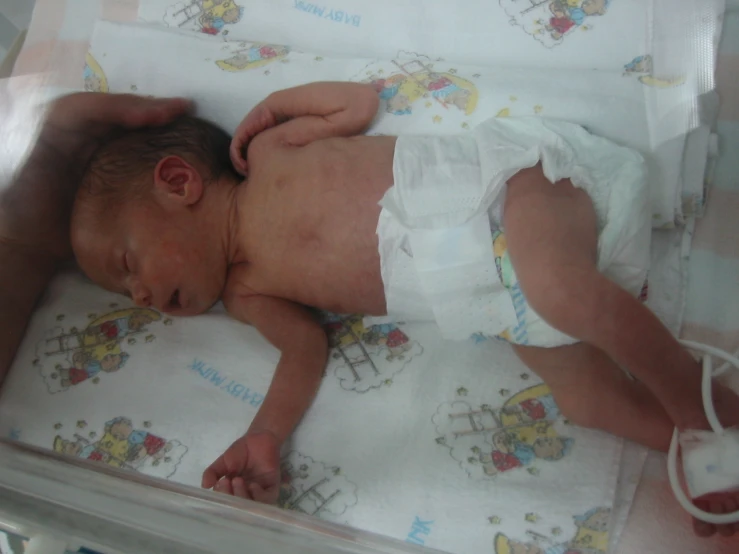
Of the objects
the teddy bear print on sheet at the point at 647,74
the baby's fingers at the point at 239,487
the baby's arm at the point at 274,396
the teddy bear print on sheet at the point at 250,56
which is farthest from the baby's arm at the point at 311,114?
the baby's fingers at the point at 239,487

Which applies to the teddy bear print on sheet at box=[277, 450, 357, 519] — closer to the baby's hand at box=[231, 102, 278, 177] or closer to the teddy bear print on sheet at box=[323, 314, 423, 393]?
the teddy bear print on sheet at box=[323, 314, 423, 393]

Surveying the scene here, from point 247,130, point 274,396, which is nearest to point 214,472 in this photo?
point 274,396

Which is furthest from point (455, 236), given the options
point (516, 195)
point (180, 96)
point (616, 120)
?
point (180, 96)

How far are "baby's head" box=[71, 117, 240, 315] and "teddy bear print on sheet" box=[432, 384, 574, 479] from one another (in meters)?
0.40

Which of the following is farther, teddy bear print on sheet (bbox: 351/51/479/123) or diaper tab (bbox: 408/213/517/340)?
teddy bear print on sheet (bbox: 351/51/479/123)

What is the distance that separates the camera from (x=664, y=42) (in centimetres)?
100

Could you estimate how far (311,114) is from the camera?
102cm

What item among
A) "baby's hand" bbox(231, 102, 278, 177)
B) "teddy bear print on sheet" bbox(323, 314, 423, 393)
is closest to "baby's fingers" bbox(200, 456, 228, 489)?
"teddy bear print on sheet" bbox(323, 314, 423, 393)

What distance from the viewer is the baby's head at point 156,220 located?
92 centimetres

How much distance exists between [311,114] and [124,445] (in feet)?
1.77

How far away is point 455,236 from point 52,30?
2.73 feet

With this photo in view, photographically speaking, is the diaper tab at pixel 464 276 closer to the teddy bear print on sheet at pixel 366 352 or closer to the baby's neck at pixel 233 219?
the teddy bear print on sheet at pixel 366 352

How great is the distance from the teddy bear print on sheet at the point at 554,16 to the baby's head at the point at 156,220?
540 mm

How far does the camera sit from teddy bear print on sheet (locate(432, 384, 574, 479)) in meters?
0.81
